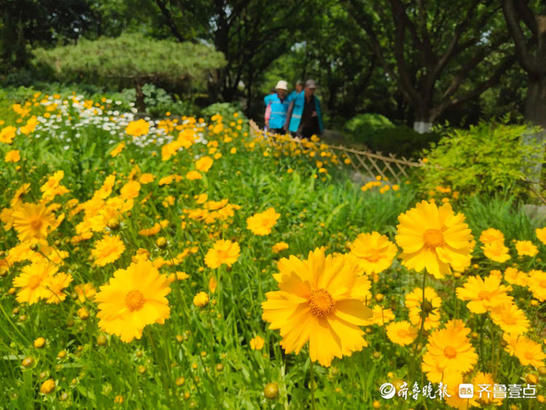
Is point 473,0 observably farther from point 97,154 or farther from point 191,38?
point 191,38

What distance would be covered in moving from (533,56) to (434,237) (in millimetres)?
6363

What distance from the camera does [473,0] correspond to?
28.3 ft

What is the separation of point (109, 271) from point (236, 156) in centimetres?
239

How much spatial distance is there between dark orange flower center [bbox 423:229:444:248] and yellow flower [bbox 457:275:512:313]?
0.36 metres

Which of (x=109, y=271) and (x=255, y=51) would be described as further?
(x=255, y=51)

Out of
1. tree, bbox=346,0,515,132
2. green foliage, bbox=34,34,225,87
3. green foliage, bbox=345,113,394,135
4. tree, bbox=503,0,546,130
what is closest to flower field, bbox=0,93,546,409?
tree, bbox=503,0,546,130

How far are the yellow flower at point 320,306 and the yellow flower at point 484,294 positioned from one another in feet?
1.86

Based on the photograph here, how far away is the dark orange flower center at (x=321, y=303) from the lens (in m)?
0.75

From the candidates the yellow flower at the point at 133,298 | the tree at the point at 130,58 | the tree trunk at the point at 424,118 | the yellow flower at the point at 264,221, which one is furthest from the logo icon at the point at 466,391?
the tree at the point at 130,58

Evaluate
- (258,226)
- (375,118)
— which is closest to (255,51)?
(375,118)

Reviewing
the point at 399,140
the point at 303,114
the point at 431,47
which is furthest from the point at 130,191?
the point at 431,47

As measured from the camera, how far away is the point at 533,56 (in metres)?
5.56

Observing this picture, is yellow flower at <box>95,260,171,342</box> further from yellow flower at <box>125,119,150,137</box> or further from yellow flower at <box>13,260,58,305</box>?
yellow flower at <box>125,119,150,137</box>

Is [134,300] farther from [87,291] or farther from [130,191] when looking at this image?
[130,191]
